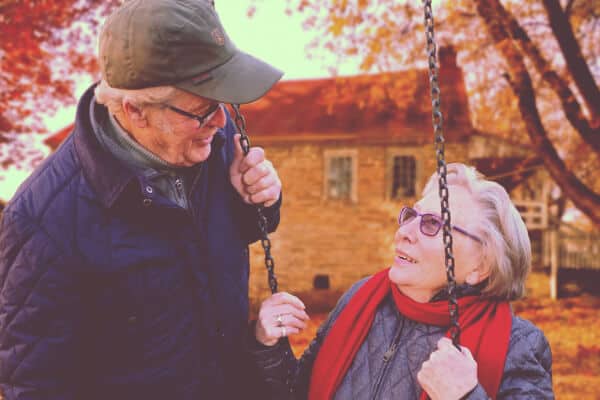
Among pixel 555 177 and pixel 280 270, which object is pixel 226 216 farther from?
pixel 280 270

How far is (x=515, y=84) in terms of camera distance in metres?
8.15

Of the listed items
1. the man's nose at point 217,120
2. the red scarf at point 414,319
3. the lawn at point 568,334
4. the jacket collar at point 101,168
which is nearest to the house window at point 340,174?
the lawn at point 568,334

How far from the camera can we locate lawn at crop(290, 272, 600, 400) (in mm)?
8562

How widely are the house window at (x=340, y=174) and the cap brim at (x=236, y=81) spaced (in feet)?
49.2

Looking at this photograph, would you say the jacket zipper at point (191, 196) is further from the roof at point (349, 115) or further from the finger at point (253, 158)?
the roof at point (349, 115)

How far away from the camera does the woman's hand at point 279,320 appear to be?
7.39ft

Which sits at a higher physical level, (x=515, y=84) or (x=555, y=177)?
(x=515, y=84)

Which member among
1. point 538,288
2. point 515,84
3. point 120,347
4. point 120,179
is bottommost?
point 538,288

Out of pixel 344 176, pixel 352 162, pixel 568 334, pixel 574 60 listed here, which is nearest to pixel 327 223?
pixel 344 176

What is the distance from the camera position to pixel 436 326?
220 cm

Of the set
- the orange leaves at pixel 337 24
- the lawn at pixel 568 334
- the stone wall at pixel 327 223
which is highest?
the orange leaves at pixel 337 24

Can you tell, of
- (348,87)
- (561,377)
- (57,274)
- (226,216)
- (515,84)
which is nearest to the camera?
(57,274)

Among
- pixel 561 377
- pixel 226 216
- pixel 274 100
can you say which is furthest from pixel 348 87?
pixel 226 216

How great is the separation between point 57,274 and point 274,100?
56.4 feet
